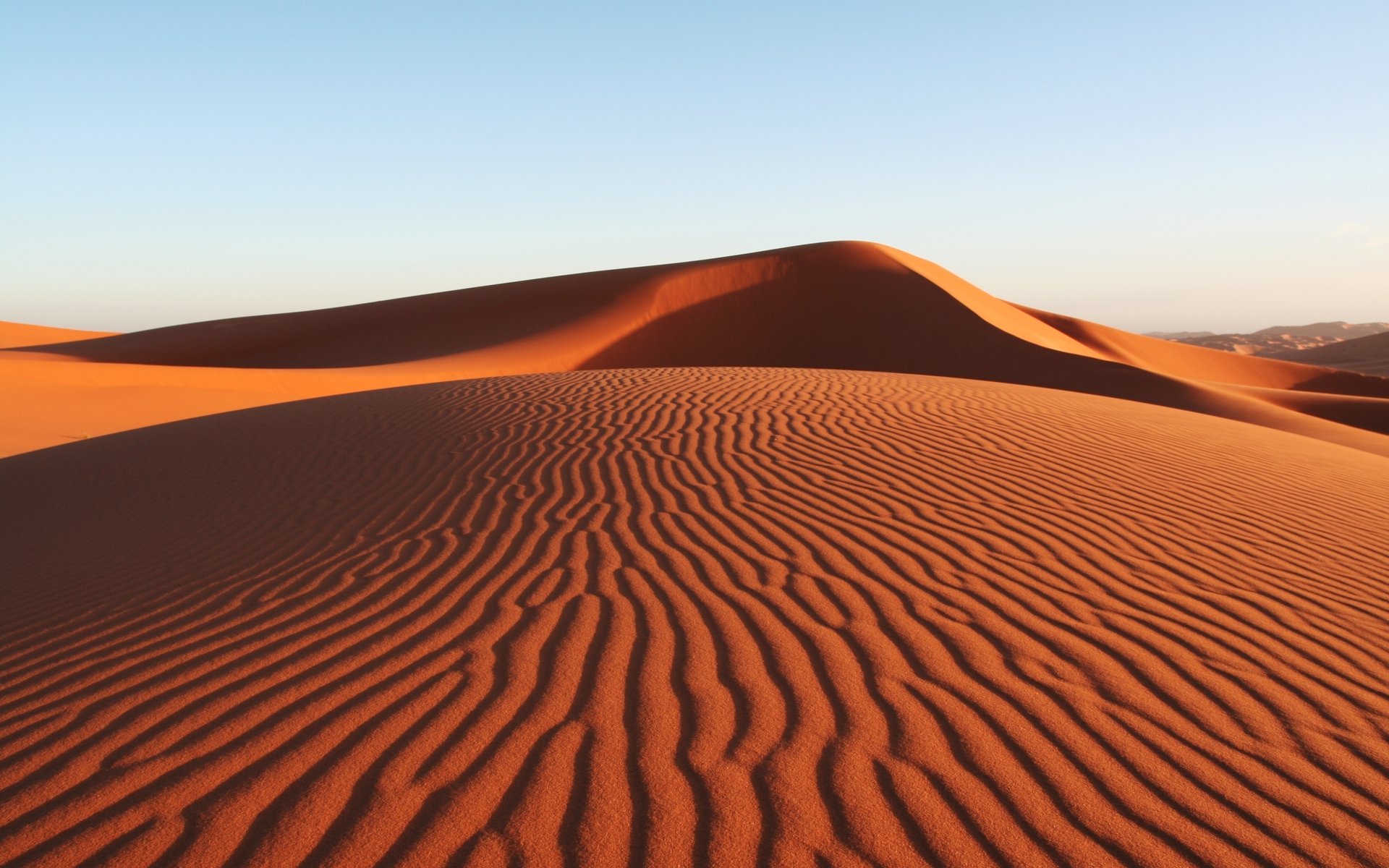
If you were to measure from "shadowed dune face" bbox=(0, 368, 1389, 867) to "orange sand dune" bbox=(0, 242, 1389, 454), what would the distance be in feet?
35.3

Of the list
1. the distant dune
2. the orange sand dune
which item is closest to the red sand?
the orange sand dune

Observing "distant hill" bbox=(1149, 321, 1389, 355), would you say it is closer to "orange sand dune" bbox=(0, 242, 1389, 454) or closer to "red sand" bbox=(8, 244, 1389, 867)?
"orange sand dune" bbox=(0, 242, 1389, 454)

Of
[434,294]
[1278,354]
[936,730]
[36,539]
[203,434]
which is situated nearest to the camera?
[936,730]

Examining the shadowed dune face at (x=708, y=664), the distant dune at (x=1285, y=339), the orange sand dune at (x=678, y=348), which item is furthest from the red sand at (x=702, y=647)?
the distant dune at (x=1285, y=339)

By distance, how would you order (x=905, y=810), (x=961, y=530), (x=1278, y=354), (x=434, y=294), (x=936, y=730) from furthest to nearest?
1. (x=1278, y=354)
2. (x=434, y=294)
3. (x=961, y=530)
4. (x=936, y=730)
5. (x=905, y=810)

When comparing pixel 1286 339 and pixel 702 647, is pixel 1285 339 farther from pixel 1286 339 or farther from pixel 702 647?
pixel 702 647

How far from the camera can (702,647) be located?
3.71 metres

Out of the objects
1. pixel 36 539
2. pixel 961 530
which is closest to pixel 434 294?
pixel 36 539

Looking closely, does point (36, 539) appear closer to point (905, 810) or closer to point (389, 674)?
point (389, 674)

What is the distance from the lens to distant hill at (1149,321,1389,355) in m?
61.1

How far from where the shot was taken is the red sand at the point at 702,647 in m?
2.64

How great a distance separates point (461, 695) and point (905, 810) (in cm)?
162

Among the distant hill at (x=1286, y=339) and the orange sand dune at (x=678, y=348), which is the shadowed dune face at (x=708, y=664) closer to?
the orange sand dune at (x=678, y=348)

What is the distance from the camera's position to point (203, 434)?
9.84m
